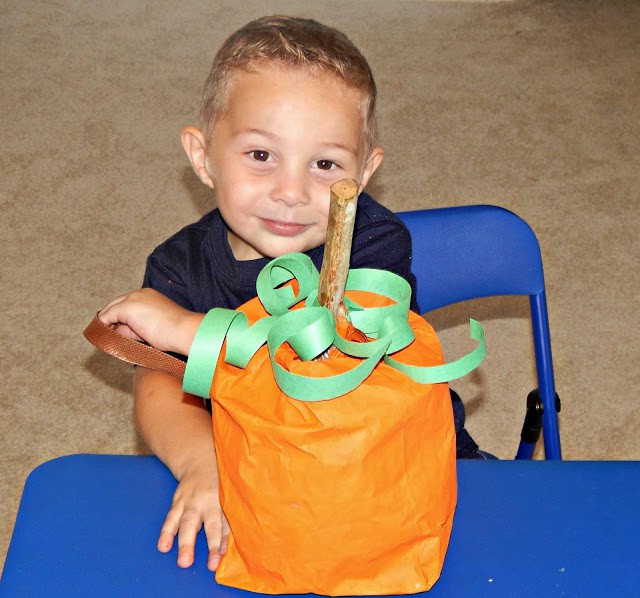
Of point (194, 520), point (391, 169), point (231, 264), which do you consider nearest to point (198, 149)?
point (231, 264)

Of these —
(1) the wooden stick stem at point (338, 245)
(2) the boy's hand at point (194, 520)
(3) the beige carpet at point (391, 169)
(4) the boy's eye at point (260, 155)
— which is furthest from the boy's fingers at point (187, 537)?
(3) the beige carpet at point (391, 169)

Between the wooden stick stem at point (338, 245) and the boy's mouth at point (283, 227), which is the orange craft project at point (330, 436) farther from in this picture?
the boy's mouth at point (283, 227)

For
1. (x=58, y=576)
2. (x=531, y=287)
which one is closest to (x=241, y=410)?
(x=58, y=576)

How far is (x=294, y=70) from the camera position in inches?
35.4

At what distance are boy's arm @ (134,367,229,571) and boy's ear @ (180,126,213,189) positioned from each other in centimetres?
22

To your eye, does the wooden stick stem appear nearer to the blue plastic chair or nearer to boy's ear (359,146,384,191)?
boy's ear (359,146,384,191)

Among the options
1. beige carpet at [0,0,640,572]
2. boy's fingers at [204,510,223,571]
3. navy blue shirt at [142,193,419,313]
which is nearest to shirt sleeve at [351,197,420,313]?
navy blue shirt at [142,193,419,313]

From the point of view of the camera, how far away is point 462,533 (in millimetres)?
778

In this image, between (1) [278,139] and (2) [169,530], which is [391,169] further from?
(2) [169,530]

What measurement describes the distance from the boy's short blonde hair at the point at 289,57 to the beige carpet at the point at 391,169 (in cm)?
87

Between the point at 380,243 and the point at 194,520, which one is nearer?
the point at 194,520

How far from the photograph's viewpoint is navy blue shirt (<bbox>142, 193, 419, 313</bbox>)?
40.1 inches

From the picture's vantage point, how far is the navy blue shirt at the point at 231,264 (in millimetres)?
1018

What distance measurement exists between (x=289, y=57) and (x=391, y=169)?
1.40m
